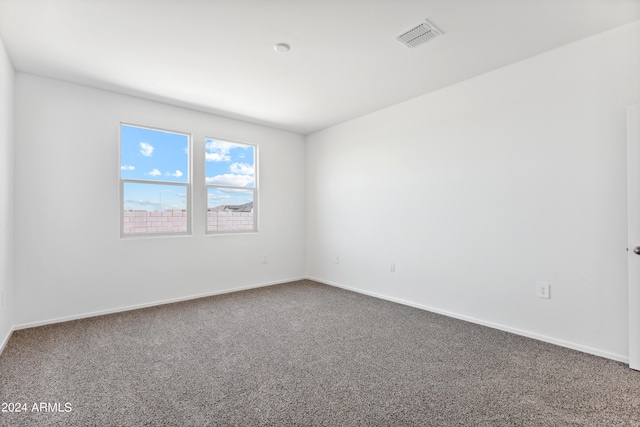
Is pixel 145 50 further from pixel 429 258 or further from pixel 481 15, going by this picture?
pixel 429 258

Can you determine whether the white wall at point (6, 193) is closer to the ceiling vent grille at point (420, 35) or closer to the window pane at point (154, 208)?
the window pane at point (154, 208)

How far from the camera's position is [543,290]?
9.01 ft

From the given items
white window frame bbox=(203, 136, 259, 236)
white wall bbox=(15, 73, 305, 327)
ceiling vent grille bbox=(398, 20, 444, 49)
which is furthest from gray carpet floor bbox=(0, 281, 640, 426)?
ceiling vent grille bbox=(398, 20, 444, 49)

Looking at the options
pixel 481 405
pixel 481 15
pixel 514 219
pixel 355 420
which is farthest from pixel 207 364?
pixel 481 15

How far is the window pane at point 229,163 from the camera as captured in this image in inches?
176

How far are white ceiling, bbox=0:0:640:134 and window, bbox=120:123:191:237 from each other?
1.94 ft

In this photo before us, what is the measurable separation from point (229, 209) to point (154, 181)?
1.10m

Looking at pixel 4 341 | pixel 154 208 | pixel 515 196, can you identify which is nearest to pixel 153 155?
pixel 154 208

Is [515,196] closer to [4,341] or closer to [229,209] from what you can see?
[229,209]

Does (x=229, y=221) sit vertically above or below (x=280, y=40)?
below

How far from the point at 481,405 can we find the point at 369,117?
11.8ft

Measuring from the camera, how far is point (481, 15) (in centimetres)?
222

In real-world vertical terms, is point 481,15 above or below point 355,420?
above

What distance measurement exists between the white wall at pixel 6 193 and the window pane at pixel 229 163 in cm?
199
